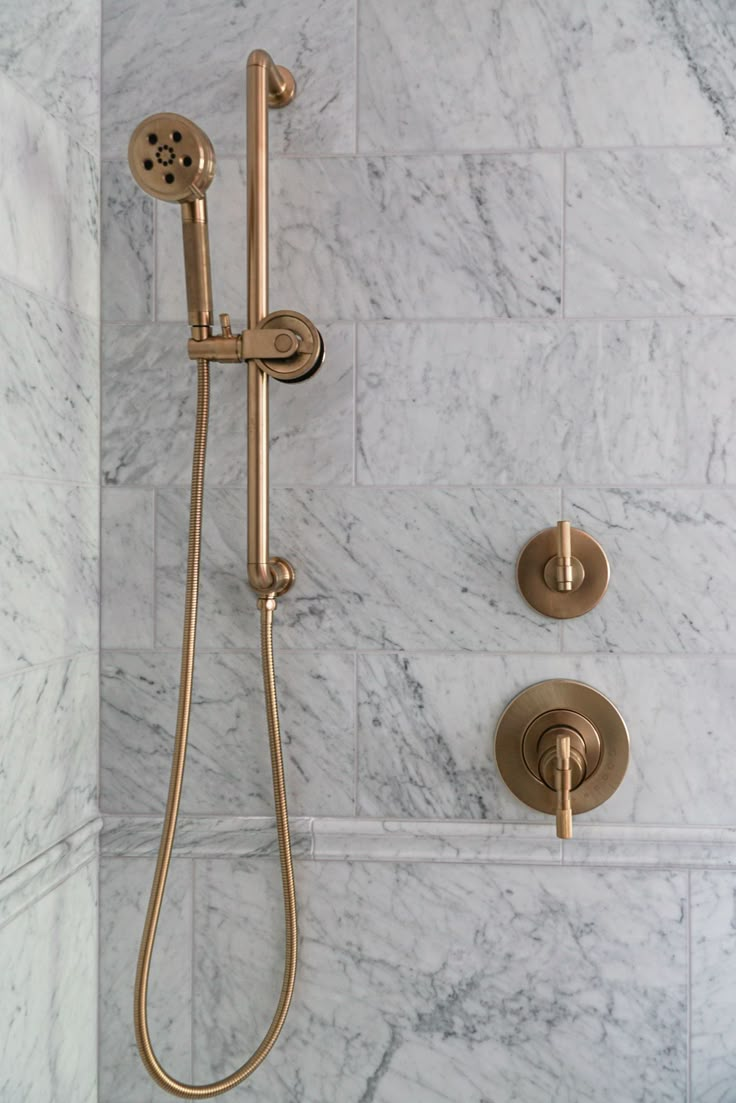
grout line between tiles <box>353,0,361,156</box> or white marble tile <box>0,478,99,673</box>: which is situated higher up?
grout line between tiles <box>353,0,361,156</box>

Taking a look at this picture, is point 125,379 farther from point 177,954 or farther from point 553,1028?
point 553,1028

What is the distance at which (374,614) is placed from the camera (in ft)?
3.56

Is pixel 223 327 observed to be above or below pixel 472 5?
below

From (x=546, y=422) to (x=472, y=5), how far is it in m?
0.54

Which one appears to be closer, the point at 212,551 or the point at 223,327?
the point at 223,327

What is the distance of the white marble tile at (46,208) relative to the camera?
89 centimetres

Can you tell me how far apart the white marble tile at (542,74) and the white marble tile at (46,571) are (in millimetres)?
602

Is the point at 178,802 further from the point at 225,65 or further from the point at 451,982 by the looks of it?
the point at 225,65

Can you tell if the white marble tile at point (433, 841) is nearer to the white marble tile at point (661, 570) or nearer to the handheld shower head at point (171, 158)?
the white marble tile at point (661, 570)

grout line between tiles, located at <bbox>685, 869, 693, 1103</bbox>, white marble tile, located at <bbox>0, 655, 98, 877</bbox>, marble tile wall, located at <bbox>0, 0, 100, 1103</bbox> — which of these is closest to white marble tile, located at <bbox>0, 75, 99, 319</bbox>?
marble tile wall, located at <bbox>0, 0, 100, 1103</bbox>

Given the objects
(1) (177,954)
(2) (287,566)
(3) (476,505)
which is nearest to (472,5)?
(3) (476,505)

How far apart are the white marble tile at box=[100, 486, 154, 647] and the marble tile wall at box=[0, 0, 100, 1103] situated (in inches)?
1.2

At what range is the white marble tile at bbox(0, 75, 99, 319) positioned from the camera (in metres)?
0.89

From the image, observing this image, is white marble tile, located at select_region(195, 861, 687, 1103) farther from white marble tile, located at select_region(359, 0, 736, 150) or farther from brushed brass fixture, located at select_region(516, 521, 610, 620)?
white marble tile, located at select_region(359, 0, 736, 150)
